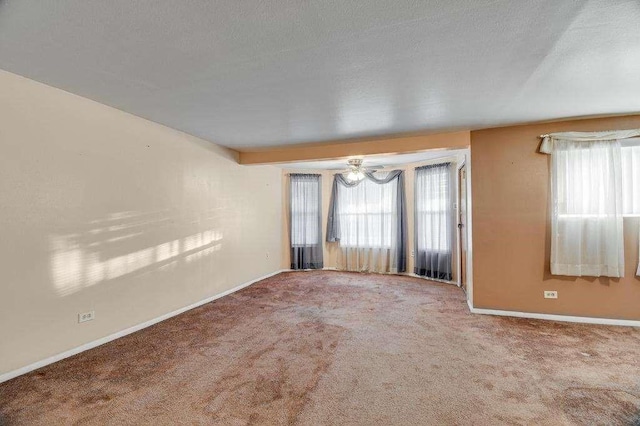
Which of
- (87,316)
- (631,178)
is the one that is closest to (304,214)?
(87,316)

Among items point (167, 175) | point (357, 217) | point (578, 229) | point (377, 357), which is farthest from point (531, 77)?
point (357, 217)

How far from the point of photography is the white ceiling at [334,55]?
5.07 ft

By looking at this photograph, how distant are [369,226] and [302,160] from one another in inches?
101

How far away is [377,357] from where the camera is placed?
2.55 m

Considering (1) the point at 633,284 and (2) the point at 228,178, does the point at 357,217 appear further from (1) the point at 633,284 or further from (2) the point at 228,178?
(1) the point at 633,284

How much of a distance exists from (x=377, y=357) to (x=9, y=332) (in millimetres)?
2928

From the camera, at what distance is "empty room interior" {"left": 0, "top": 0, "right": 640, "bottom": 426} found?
175 centimetres

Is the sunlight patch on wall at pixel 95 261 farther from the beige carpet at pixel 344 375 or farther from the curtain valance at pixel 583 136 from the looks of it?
the curtain valance at pixel 583 136

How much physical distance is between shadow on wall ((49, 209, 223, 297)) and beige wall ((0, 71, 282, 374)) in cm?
1

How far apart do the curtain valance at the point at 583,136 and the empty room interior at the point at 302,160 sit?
20mm

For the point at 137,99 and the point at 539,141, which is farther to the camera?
the point at 539,141

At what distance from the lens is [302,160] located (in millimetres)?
4617

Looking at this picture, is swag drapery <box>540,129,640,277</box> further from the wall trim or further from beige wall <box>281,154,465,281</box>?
beige wall <box>281,154,465,281</box>

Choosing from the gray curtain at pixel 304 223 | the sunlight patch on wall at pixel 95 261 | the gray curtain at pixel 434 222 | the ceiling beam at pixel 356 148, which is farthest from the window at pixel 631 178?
the sunlight patch on wall at pixel 95 261
